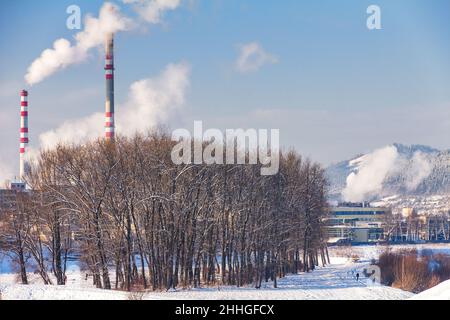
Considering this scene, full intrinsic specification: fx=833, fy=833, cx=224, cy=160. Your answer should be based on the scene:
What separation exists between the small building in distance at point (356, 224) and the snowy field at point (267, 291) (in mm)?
46605

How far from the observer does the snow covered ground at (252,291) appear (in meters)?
28.4

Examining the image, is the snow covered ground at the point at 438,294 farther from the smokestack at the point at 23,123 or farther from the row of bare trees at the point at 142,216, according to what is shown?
the smokestack at the point at 23,123

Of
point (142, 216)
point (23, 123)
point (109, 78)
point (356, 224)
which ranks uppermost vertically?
point (109, 78)

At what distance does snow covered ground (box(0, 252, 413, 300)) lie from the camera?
2842cm

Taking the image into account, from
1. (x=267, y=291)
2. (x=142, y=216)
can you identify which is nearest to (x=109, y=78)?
(x=142, y=216)

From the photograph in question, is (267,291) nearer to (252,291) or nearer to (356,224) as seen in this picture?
(252,291)

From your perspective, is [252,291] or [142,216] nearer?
[252,291]

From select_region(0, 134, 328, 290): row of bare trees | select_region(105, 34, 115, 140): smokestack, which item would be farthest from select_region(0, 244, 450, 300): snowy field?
select_region(105, 34, 115, 140): smokestack

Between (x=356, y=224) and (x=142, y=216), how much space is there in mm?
83034

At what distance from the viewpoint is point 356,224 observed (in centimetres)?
11712

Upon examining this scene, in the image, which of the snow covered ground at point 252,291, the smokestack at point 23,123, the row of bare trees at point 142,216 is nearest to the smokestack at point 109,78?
the smokestack at point 23,123

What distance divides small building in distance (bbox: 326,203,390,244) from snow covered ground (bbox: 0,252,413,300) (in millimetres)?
47555
